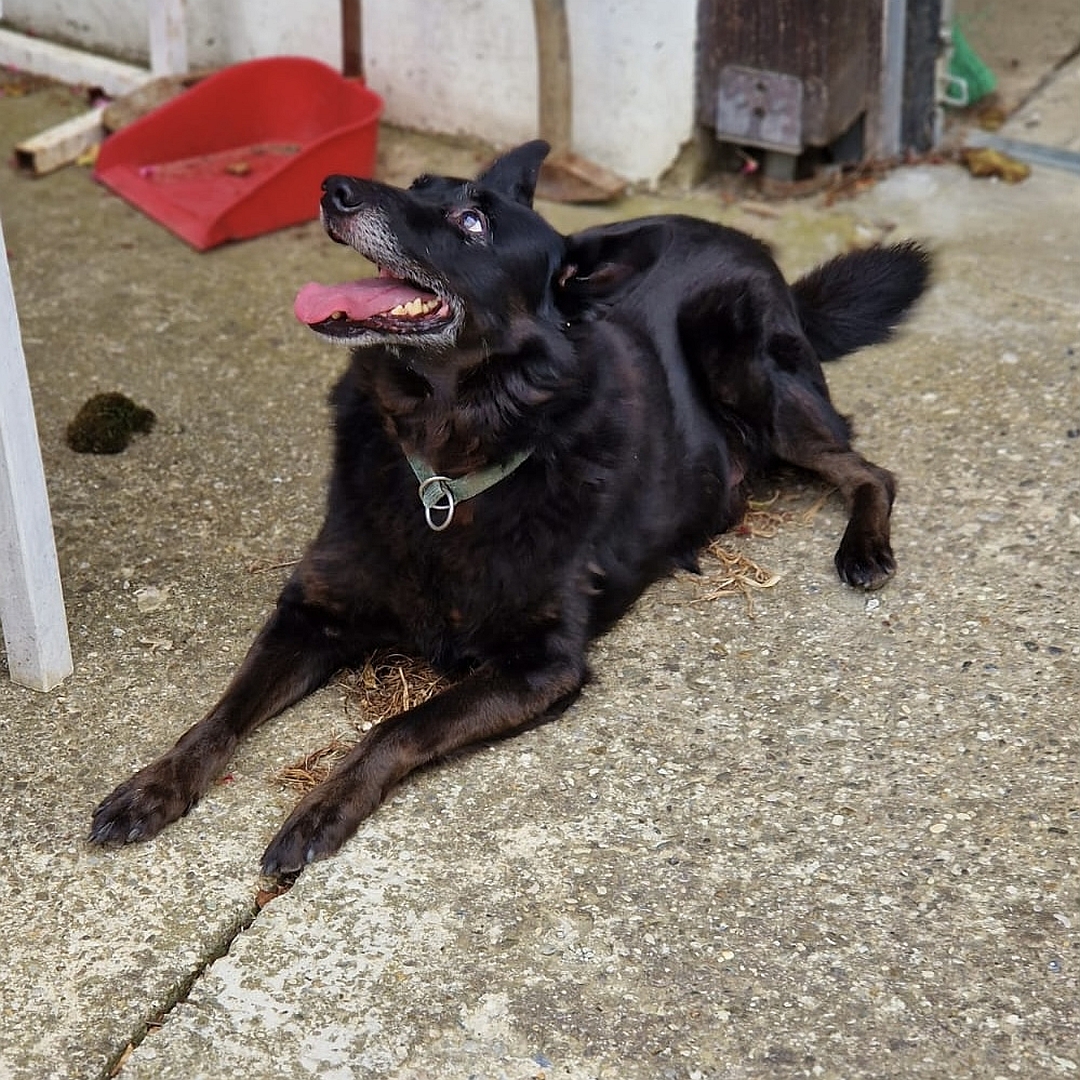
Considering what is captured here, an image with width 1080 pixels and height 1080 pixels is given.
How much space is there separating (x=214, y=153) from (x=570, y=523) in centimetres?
297

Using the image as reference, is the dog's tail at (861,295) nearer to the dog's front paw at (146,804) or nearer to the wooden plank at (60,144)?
the dog's front paw at (146,804)

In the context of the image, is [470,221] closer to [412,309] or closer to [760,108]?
[412,309]

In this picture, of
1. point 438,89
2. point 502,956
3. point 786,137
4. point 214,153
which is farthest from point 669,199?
point 502,956

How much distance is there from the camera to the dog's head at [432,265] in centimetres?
287

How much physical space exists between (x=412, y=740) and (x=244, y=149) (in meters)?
3.32

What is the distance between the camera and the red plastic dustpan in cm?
504

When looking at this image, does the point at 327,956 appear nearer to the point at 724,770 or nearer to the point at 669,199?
the point at 724,770

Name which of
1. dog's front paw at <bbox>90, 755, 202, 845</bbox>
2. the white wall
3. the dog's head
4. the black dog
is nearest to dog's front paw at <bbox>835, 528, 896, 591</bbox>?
the black dog

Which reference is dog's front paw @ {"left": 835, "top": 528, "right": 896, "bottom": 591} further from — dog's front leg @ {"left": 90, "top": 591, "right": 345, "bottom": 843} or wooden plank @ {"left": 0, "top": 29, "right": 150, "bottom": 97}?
wooden plank @ {"left": 0, "top": 29, "right": 150, "bottom": 97}

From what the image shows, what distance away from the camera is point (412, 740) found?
292cm

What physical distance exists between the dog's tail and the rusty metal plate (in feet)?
3.56

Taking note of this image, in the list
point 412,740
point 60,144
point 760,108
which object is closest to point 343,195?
point 412,740

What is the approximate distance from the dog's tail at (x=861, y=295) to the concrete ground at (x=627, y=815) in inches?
7.9

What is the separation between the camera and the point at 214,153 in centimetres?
553
